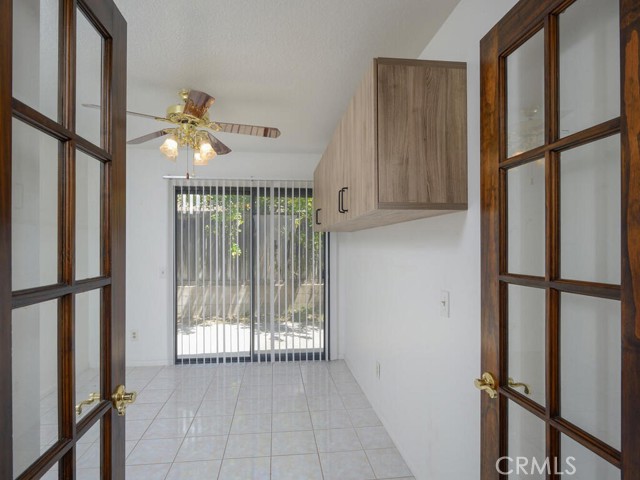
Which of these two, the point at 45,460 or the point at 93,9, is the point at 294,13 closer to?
the point at 93,9

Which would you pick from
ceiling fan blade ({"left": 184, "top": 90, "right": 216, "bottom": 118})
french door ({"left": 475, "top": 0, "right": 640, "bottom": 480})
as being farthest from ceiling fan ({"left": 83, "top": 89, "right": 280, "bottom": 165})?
french door ({"left": 475, "top": 0, "right": 640, "bottom": 480})

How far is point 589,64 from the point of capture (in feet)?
2.62

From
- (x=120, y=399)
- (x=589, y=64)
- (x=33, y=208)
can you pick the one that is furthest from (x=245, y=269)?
(x=589, y=64)

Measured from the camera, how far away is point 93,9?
0.91 metres

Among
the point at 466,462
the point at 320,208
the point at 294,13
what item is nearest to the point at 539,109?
the point at 294,13

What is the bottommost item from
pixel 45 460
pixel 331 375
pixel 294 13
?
pixel 331 375

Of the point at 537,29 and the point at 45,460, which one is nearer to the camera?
the point at 45,460

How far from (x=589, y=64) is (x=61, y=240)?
1.29m

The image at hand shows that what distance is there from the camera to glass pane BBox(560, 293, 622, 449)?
73 cm

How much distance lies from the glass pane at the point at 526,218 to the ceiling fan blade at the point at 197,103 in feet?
6.01

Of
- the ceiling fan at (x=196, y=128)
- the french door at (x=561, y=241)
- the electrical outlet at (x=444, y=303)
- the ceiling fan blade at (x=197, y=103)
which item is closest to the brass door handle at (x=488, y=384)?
the french door at (x=561, y=241)

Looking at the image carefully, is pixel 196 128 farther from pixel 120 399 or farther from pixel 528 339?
pixel 528 339

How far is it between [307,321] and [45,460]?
3.54 metres

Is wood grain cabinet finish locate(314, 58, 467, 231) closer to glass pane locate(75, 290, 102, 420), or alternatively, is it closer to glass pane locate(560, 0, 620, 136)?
glass pane locate(560, 0, 620, 136)
